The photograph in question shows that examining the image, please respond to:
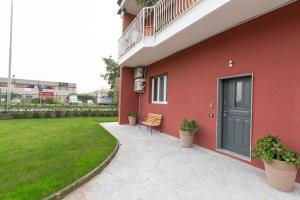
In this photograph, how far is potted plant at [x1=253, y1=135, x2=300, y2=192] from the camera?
10.9ft

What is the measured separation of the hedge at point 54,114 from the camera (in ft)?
45.4

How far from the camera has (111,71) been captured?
2288 cm

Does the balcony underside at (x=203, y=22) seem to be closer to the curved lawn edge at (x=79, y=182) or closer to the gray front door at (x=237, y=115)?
the gray front door at (x=237, y=115)

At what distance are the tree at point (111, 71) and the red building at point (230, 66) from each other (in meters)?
14.3

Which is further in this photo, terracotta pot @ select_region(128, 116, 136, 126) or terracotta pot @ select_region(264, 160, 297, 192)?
terracotta pot @ select_region(128, 116, 136, 126)

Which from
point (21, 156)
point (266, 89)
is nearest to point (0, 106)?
point (21, 156)

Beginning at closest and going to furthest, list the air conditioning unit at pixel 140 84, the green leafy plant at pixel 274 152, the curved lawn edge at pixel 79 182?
the curved lawn edge at pixel 79 182 < the green leafy plant at pixel 274 152 < the air conditioning unit at pixel 140 84

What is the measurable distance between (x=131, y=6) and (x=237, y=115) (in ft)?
29.0

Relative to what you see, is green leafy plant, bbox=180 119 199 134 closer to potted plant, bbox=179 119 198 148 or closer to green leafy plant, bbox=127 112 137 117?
potted plant, bbox=179 119 198 148

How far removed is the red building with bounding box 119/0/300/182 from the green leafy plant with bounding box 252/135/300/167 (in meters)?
0.54

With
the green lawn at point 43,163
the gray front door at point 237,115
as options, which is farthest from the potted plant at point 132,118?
the gray front door at point 237,115

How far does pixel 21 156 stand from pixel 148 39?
5.41 m

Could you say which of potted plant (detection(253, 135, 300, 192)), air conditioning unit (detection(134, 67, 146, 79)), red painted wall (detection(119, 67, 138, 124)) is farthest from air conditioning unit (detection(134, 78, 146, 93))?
potted plant (detection(253, 135, 300, 192))

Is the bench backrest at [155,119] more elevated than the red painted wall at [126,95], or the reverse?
the red painted wall at [126,95]
